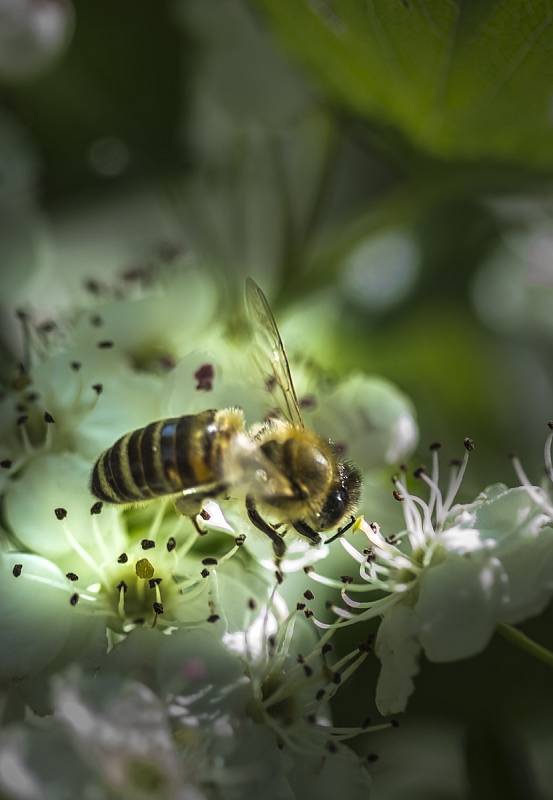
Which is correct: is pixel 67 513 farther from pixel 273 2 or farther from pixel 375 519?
pixel 273 2

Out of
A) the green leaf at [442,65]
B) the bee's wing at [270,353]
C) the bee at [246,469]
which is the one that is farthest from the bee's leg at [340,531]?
the green leaf at [442,65]

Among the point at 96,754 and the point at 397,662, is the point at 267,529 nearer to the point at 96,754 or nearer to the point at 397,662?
the point at 397,662

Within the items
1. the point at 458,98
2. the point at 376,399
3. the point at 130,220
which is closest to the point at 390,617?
the point at 376,399

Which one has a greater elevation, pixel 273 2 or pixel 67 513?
pixel 273 2

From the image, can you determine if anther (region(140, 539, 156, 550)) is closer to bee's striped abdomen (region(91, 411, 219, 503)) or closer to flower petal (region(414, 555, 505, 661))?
bee's striped abdomen (region(91, 411, 219, 503))

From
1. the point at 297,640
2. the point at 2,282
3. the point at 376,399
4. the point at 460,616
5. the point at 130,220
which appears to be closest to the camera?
the point at 460,616

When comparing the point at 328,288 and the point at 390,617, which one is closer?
the point at 390,617

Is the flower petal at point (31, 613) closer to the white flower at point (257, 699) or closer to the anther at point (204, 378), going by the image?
the white flower at point (257, 699)
